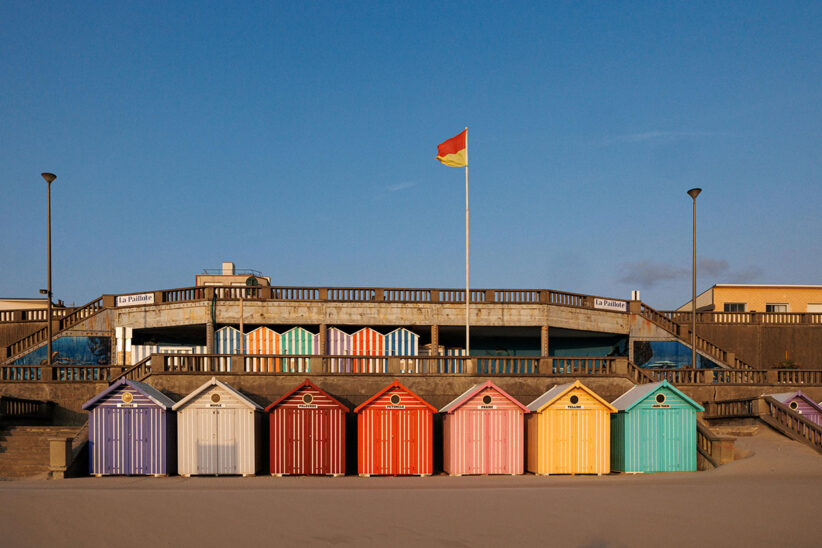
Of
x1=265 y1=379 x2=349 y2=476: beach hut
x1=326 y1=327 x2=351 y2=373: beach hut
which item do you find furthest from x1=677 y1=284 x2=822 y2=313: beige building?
x1=265 y1=379 x2=349 y2=476: beach hut

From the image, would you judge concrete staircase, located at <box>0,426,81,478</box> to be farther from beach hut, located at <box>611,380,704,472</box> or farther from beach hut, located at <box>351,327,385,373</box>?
beach hut, located at <box>611,380,704,472</box>

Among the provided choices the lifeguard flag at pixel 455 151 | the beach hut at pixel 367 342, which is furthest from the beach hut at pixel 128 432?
the lifeguard flag at pixel 455 151

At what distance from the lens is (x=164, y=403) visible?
20438 mm

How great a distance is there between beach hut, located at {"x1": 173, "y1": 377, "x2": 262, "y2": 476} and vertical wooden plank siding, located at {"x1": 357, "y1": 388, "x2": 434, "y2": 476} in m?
3.33

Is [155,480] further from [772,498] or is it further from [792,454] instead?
[792,454]

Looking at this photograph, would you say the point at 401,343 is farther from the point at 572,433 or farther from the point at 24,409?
the point at 24,409

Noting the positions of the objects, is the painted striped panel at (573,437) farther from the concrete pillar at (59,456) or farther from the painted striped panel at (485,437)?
the concrete pillar at (59,456)

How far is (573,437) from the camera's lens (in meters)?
20.9

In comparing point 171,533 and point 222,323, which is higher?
point 222,323

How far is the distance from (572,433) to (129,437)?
1324cm

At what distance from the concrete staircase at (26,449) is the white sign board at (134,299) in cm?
1090

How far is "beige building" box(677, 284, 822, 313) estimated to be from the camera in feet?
138

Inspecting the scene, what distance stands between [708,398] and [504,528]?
17945 mm

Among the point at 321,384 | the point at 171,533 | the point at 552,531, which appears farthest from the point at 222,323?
the point at 552,531
